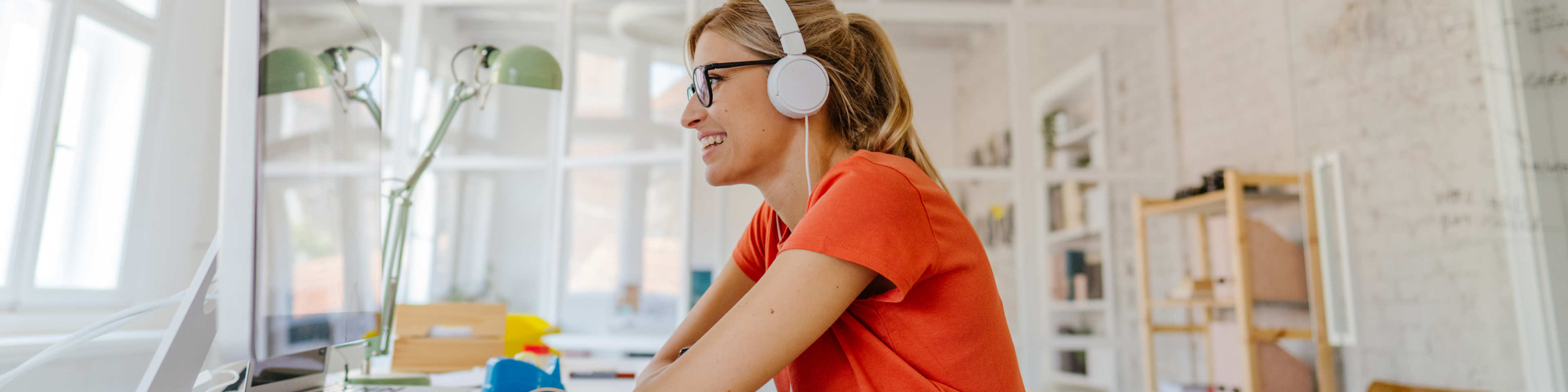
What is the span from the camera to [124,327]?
2.46 ft

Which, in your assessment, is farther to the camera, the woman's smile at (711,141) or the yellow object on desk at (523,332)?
the yellow object on desk at (523,332)

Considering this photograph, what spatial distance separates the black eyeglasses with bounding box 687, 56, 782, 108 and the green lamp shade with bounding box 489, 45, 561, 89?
52 cm

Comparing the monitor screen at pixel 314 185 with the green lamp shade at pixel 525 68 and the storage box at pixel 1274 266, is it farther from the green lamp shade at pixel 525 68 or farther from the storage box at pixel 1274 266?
the storage box at pixel 1274 266

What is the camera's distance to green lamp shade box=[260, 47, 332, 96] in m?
0.62

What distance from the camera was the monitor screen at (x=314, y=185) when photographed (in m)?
0.62

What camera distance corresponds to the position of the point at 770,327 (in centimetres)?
69

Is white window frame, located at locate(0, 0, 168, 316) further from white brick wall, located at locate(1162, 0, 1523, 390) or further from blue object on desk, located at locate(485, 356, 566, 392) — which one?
white brick wall, located at locate(1162, 0, 1523, 390)

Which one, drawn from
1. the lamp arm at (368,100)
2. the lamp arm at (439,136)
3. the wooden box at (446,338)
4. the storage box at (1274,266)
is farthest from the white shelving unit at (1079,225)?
the lamp arm at (368,100)

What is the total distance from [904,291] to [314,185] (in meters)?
0.55

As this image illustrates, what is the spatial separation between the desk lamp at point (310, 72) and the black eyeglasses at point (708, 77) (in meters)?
0.37

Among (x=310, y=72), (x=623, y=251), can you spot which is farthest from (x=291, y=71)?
(x=623, y=251)

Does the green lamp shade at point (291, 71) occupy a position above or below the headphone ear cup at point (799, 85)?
below

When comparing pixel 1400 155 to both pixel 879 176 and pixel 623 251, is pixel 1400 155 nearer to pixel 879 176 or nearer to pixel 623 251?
pixel 879 176

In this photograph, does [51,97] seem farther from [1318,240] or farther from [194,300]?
[1318,240]
